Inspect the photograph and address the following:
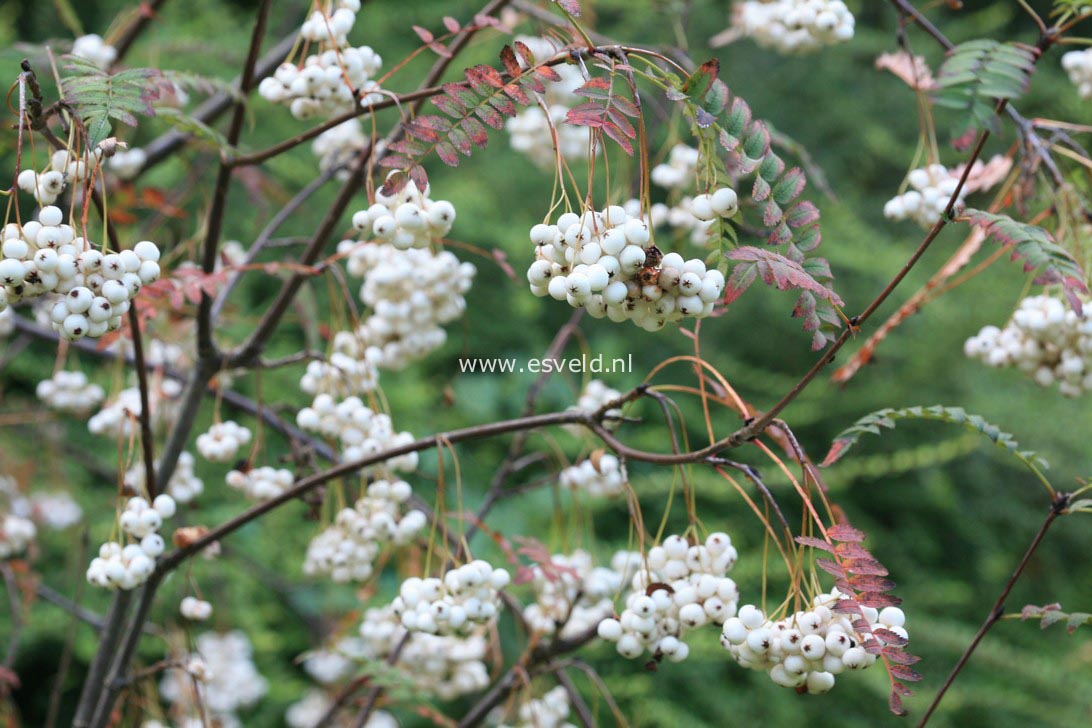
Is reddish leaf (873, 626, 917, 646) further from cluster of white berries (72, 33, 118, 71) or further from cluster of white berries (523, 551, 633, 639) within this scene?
cluster of white berries (72, 33, 118, 71)

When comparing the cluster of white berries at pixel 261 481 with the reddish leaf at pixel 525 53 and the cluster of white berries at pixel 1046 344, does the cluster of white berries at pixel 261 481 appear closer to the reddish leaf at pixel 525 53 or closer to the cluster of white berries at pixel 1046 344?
the reddish leaf at pixel 525 53

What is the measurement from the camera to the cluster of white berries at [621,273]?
1.89 feet

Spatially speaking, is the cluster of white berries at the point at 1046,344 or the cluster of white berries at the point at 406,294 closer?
the cluster of white berries at the point at 1046,344

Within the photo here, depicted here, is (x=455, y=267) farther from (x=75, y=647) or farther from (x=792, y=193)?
(x=75, y=647)

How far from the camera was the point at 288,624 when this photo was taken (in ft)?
7.29

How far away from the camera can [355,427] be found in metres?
0.93

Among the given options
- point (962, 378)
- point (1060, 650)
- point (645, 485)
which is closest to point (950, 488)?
point (962, 378)

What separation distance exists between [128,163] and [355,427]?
1.58ft

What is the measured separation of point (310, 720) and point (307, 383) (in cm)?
94

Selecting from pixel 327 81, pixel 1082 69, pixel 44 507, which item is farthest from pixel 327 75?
pixel 44 507

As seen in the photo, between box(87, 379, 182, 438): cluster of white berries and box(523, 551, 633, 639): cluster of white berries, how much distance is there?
425mm

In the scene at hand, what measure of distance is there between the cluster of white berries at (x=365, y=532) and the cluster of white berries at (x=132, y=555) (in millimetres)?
192

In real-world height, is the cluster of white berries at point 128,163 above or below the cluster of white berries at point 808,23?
below

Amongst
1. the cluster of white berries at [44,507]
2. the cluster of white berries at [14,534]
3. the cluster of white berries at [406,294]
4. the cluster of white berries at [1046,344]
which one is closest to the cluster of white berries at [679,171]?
the cluster of white berries at [406,294]
